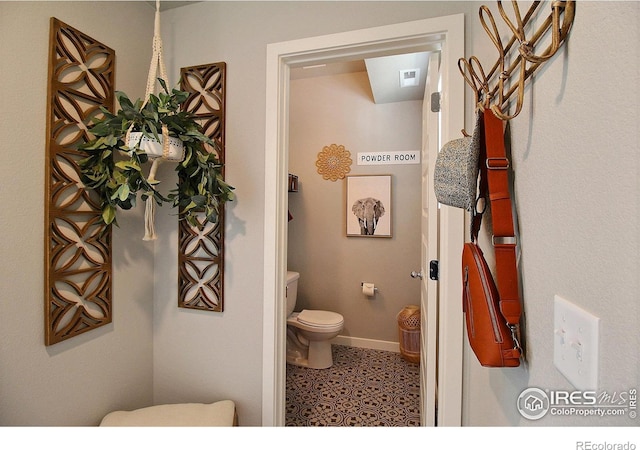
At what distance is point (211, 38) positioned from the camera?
1449mm

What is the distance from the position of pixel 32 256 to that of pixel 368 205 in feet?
7.92

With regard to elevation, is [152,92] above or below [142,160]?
above

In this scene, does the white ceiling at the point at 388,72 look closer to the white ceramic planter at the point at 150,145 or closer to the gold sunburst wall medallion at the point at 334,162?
the gold sunburst wall medallion at the point at 334,162

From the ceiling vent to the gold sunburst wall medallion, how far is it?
2.67 ft

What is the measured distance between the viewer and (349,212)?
2.95 m

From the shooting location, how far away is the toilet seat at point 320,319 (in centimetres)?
253

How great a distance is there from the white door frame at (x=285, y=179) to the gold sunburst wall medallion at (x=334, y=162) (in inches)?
62.6

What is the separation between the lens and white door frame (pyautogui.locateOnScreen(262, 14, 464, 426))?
113cm

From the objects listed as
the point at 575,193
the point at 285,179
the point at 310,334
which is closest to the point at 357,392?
the point at 310,334

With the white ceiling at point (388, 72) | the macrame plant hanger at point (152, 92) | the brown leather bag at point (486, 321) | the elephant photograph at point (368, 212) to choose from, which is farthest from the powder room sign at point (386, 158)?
the brown leather bag at point (486, 321)

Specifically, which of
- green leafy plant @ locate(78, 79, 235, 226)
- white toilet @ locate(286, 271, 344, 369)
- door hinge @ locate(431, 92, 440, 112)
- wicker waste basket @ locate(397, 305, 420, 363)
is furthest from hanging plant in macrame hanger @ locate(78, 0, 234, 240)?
wicker waste basket @ locate(397, 305, 420, 363)

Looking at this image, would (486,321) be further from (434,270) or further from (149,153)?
(149,153)
